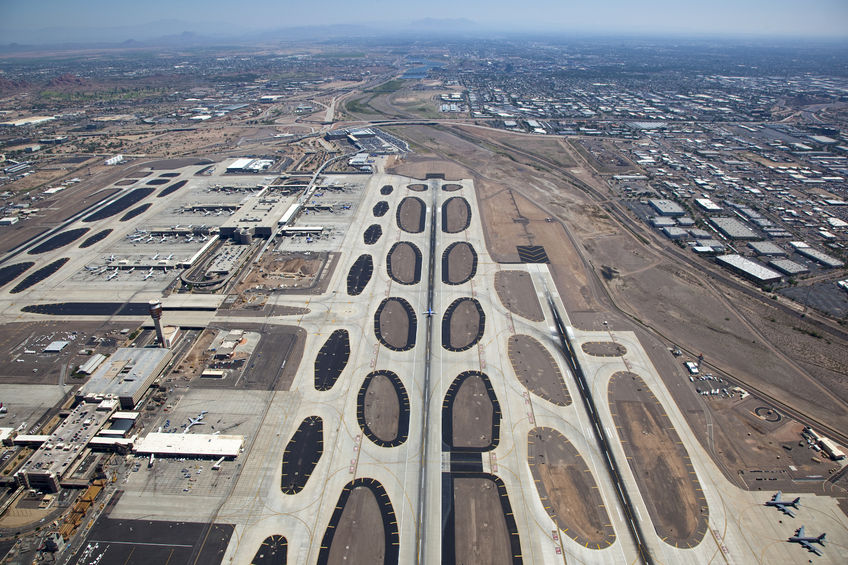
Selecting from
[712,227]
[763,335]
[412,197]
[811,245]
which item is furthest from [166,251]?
[811,245]

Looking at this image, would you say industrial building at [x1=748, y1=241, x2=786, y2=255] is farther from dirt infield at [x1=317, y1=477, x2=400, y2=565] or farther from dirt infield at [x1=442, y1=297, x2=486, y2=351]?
dirt infield at [x1=317, y1=477, x2=400, y2=565]

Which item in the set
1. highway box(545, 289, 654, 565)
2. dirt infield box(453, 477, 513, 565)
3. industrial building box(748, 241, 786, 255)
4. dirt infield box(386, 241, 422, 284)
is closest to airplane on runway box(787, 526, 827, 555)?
highway box(545, 289, 654, 565)

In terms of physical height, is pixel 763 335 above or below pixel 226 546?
above

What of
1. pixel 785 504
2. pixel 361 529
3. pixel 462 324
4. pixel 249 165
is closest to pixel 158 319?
pixel 361 529

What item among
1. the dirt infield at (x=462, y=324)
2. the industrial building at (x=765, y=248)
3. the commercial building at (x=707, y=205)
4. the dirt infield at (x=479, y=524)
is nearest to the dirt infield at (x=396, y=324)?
the dirt infield at (x=462, y=324)

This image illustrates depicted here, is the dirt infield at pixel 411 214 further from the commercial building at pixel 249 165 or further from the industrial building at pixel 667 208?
the industrial building at pixel 667 208

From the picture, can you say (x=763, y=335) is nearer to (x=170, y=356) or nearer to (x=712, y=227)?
(x=712, y=227)
